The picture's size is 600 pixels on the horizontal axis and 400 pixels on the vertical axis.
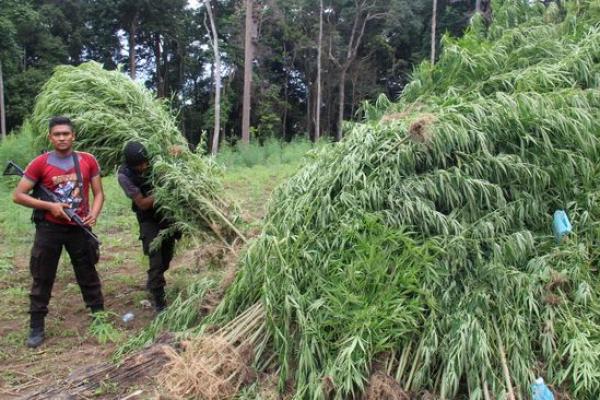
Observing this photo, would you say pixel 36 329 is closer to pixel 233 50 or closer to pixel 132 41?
pixel 233 50

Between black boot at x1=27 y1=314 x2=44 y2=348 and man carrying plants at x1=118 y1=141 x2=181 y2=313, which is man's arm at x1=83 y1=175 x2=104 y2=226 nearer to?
man carrying plants at x1=118 y1=141 x2=181 y2=313

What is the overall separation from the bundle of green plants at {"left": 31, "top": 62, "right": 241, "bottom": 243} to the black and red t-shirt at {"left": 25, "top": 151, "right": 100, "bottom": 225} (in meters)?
0.55

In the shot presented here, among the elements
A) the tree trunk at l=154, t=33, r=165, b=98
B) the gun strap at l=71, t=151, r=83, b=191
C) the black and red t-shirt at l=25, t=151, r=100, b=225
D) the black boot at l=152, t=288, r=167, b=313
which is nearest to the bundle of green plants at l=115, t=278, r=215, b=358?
the black boot at l=152, t=288, r=167, b=313

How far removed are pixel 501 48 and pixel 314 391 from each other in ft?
10.5

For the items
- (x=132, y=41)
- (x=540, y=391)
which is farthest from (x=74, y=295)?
(x=132, y=41)

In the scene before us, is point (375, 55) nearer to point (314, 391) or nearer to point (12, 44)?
point (12, 44)

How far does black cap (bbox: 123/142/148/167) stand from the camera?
445 cm

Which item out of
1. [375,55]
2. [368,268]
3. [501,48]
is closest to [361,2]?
[375,55]

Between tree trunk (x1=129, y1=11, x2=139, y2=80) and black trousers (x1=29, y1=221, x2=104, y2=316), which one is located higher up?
tree trunk (x1=129, y1=11, x2=139, y2=80)

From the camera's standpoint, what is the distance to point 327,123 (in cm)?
3544

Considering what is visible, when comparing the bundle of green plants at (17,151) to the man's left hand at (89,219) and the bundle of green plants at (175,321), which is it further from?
the bundle of green plants at (175,321)

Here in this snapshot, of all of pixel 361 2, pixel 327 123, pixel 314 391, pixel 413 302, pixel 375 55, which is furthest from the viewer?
pixel 327 123

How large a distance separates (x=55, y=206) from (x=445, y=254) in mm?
2764

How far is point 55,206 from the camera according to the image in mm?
4039
